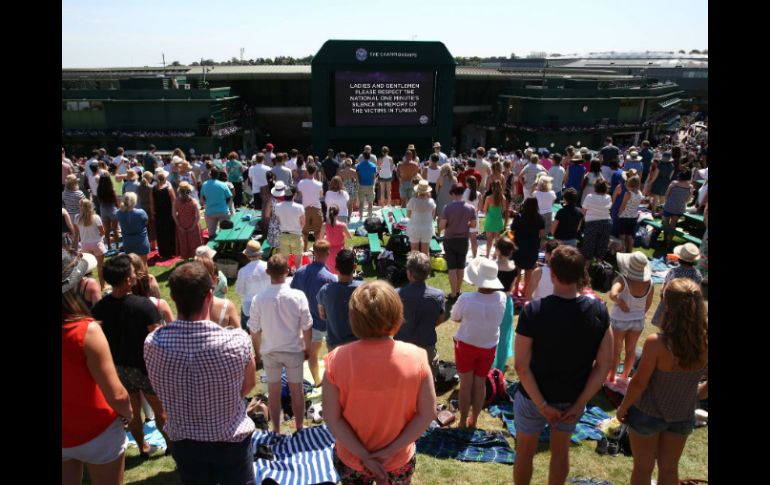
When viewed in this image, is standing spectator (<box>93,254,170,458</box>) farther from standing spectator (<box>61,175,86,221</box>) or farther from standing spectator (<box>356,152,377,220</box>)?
standing spectator (<box>356,152,377,220</box>)

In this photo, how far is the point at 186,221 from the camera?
8797mm

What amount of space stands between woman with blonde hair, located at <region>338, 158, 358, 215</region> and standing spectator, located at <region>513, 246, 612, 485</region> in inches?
335

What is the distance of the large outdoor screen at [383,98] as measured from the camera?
66.6 ft

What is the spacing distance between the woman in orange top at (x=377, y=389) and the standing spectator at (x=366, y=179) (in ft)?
29.6

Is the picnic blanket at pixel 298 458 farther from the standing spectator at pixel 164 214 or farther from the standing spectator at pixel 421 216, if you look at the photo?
the standing spectator at pixel 164 214

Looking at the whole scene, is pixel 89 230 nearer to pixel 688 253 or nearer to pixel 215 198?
pixel 215 198

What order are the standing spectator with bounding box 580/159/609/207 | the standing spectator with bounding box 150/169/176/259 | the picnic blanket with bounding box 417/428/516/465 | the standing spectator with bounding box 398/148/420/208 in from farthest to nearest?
the standing spectator with bounding box 398/148/420/208 < the standing spectator with bounding box 580/159/609/207 < the standing spectator with bounding box 150/169/176/259 < the picnic blanket with bounding box 417/428/516/465

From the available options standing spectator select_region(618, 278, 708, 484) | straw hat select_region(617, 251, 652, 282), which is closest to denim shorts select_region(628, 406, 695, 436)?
standing spectator select_region(618, 278, 708, 484)

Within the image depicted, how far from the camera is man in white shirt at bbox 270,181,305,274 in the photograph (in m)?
7.62

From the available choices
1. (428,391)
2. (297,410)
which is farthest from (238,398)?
(297,410)
